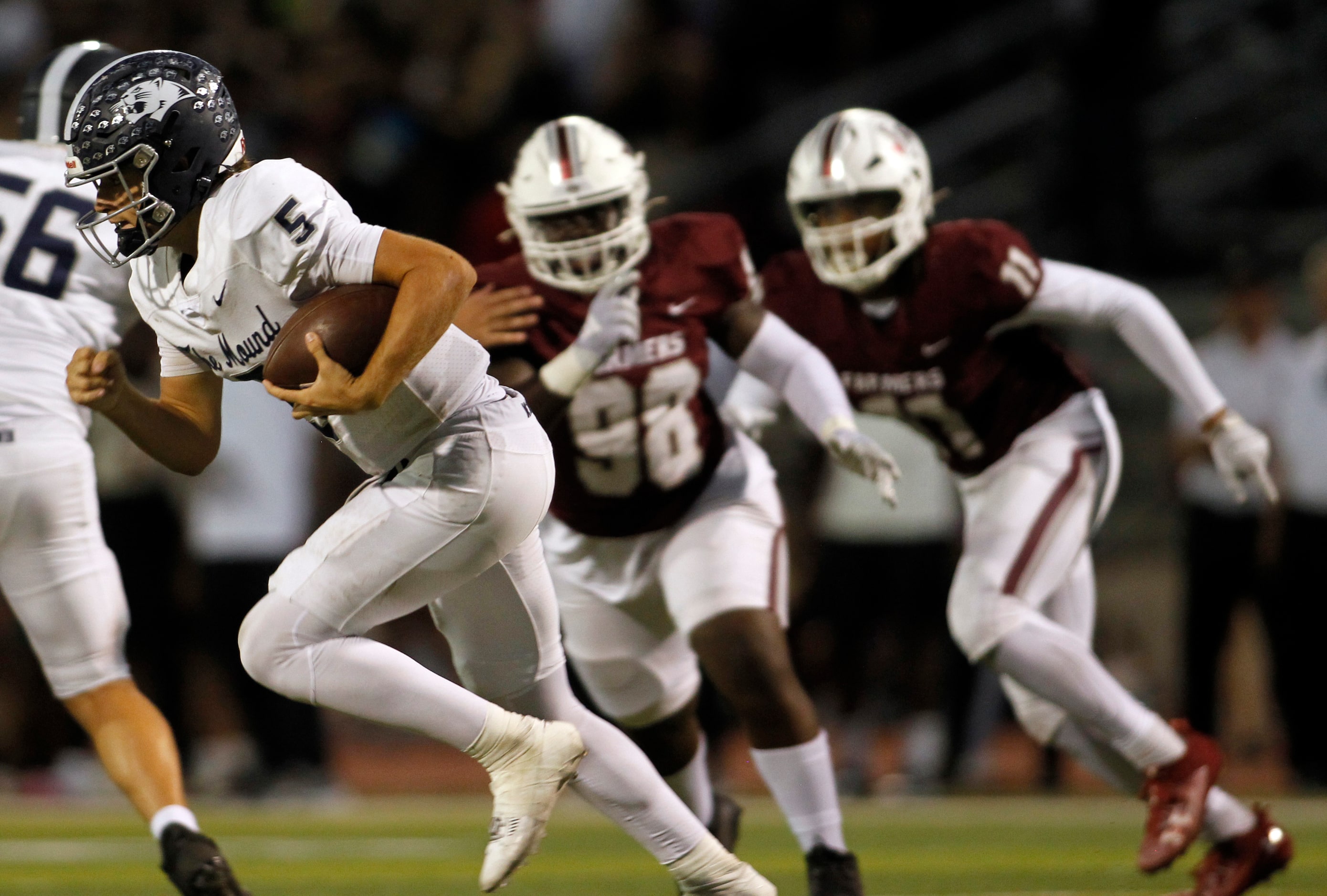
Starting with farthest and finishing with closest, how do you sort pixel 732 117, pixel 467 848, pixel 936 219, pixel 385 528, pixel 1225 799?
pixel 732 117 < pixel 936 219 < pixel 467 848 < pixel 1225 799 < pixel 385 528

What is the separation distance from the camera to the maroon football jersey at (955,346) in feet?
15.1

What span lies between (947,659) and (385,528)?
4.62m

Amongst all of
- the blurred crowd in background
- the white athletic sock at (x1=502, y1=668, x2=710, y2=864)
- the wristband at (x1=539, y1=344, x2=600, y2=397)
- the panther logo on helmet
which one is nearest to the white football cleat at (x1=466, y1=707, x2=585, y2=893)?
the white athletic sock at (x1=502, y1=668, x2=710, y2=864)

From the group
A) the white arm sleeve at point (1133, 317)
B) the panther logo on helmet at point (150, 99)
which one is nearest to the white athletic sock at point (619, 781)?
the panther logo on helmet at point (150, 99)

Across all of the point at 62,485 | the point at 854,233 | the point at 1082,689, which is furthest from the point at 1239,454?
the point at 62,485

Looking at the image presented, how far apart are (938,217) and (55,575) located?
595cm

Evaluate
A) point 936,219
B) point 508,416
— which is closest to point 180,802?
point 508,416

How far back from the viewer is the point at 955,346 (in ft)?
15.3

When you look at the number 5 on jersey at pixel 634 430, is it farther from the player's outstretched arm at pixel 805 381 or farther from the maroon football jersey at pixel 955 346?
the maroon football jersey at pixel 955 346

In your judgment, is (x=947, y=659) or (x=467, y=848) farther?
(x=947, y=659)

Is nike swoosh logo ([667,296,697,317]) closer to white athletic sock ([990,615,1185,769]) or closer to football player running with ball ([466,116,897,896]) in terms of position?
football player running with ball ([466,116,897,896])

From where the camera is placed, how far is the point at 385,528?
10.9 ft

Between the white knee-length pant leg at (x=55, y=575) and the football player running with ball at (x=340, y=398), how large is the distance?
80 cm

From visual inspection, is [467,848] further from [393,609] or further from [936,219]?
[936,219]
